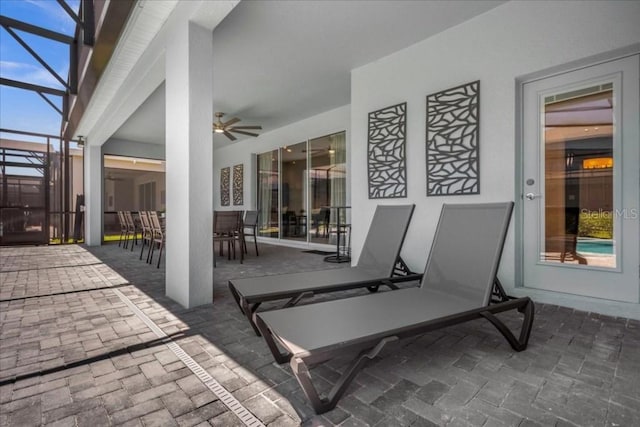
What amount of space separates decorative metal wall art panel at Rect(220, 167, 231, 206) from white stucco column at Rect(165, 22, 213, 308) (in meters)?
7.89

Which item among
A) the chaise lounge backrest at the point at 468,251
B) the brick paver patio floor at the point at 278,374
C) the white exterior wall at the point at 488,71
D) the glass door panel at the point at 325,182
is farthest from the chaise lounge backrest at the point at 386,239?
the glass door panel at the point at 325,182

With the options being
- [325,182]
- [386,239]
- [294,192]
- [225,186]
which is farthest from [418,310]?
[225,186]

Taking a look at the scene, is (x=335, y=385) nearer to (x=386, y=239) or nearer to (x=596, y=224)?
(x=386, y=239)

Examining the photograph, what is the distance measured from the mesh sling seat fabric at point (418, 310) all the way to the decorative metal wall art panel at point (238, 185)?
8.40 meters

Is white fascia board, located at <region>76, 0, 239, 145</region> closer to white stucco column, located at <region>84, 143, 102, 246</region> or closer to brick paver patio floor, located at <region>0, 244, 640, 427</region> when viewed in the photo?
white stucco column, located at <region>84, 143, 102, 246</region>

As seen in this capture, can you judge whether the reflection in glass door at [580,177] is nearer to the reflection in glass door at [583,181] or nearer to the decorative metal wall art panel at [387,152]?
the reflection in glass door at [583,181]

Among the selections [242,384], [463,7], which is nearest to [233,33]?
[463,7]

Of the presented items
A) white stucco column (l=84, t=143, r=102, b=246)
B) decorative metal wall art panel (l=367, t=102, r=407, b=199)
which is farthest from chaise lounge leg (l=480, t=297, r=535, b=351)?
white stucco column (l=84, t=143, r=102, b=246)

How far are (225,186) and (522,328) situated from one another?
10426mm

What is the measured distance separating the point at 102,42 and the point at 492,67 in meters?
4.84

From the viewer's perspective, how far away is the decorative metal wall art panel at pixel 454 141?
12.1ft

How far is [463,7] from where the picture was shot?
3.48 meters

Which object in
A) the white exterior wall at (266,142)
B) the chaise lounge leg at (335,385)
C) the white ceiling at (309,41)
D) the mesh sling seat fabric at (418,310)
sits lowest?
the chaise lounge leg at (335,385)

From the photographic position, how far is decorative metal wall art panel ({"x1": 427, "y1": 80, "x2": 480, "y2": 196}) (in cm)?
367
